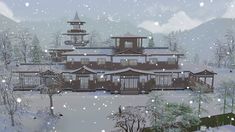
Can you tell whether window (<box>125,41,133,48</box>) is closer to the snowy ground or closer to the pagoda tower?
the snowy ground

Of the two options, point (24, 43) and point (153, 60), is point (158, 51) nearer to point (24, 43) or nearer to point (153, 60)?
point (153, 60)

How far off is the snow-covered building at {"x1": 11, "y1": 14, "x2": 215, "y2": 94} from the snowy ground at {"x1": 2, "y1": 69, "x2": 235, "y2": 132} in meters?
2.24

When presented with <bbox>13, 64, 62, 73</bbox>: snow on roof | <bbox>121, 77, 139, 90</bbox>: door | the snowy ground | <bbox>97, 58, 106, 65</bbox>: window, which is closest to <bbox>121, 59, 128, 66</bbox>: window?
<bbox>97, 58, 106, 65</bbox>: window

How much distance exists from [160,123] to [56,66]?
2809cm

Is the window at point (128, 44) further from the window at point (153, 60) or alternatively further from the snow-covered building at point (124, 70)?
the window at point (153, 60)

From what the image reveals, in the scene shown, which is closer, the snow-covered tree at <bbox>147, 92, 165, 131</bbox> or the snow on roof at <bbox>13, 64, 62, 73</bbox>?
the snow-covered tree at <bbox>147, 92, 165, 131</bbox>

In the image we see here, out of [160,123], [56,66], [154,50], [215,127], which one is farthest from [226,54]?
[160,123]

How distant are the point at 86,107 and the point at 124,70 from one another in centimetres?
1066

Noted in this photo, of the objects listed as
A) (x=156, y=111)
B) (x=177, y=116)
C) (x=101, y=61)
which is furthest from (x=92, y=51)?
(x=177, y=116)

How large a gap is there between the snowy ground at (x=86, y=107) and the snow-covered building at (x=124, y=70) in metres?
2.24

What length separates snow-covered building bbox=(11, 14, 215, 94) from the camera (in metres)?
44.0

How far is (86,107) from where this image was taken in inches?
1374

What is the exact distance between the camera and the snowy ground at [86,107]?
92.9 feet

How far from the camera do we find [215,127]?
28.5 m
